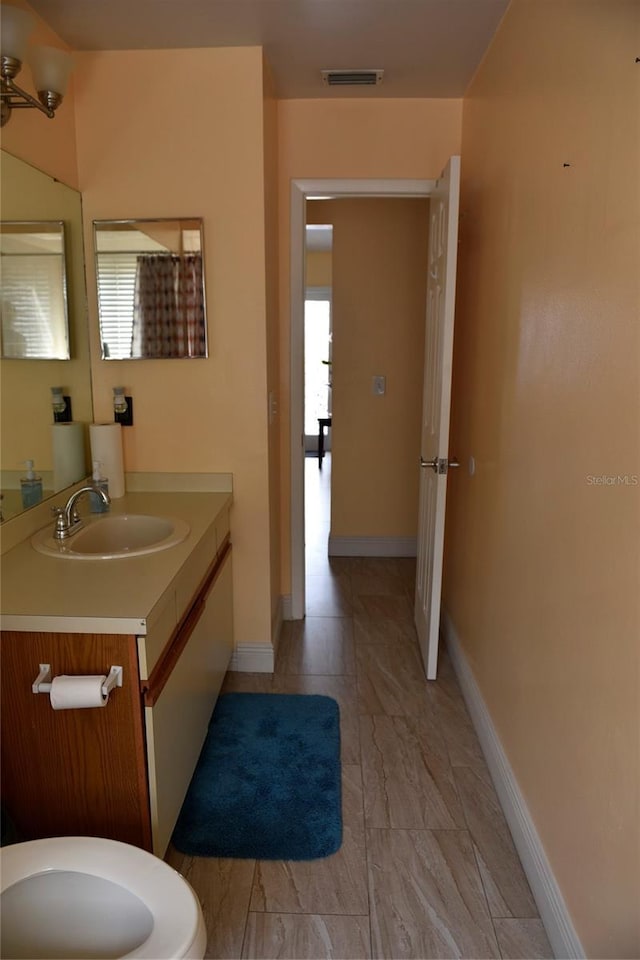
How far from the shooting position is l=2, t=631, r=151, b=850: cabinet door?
→ 1.52m

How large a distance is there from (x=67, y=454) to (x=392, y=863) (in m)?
1.70

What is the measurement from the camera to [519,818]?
1.84 m

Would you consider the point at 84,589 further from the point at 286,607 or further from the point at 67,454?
the point at 286,607

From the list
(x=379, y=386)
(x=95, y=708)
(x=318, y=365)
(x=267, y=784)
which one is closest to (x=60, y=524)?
(x=95, y=708)

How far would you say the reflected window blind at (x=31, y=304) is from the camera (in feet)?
6.14

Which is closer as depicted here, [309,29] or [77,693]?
[77,693]

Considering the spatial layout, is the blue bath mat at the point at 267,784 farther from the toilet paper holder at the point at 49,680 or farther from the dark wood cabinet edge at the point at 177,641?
the toilet paper holder at the point at 49,680

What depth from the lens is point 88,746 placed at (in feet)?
5.15

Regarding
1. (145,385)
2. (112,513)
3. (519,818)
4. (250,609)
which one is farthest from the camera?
(250,609)

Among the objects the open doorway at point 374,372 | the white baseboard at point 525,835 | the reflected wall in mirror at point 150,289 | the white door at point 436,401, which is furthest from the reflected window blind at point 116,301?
the white baseboard at point 525,835

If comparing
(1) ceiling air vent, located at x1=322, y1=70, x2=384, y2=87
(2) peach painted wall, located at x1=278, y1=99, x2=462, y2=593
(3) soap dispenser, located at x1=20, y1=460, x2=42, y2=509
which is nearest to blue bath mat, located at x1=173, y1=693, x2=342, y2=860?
(3) soap dispenser, located at x1=20, y1=460, x2=42, y2=509

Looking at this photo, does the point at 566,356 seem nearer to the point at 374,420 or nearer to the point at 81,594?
the point at 81,594

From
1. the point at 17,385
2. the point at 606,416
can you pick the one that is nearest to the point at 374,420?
the point at 17,385

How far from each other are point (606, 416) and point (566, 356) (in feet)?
0.92
